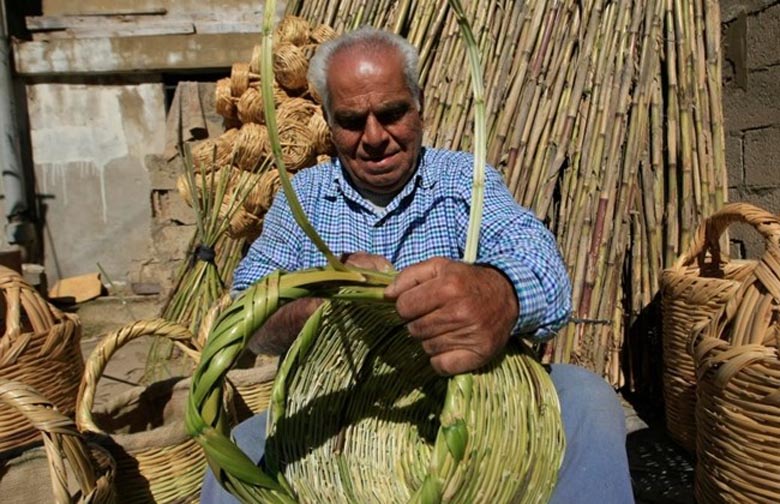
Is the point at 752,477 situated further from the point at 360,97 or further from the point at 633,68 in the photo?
the point at 633,68

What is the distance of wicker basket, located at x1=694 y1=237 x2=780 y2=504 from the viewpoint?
1.04 metres

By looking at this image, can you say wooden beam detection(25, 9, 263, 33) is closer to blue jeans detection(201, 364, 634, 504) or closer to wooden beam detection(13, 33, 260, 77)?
wooden beam detection(13, 33, 260, 77)

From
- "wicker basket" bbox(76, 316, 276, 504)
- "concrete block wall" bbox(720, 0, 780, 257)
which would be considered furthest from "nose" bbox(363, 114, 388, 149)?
"concrete block wall" bbox(720, 0, 780, 257)

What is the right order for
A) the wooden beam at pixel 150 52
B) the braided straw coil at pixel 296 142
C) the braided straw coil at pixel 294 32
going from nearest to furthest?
1. the braided straw coil at pixel 296 142
2. the braided straw coil at pixel 294 32
3. the wooden beam at pixel 150 52

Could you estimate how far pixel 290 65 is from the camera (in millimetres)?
2141

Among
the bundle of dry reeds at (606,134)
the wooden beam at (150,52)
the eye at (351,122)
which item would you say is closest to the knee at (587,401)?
the eye at (351,122)

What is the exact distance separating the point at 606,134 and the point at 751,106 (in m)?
0.73

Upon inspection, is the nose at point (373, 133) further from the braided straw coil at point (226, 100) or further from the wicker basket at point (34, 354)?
the braided straw coil at point (226, 100)

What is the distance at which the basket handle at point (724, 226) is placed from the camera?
133cm

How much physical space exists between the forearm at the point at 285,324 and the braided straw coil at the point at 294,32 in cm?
154

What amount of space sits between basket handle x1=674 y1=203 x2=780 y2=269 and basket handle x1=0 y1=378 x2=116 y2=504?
130 cm

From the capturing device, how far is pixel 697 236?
5.74ft

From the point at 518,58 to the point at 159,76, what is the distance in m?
2.48

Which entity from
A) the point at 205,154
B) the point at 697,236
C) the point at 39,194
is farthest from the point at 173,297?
the point at 39,194
